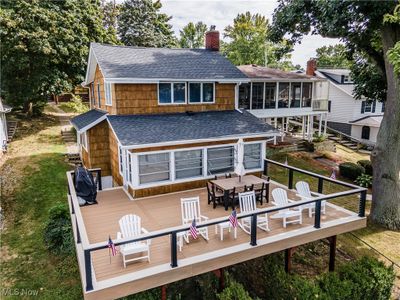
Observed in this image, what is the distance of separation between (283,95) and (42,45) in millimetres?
19221

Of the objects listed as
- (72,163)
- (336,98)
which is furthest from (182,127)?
(336,98)

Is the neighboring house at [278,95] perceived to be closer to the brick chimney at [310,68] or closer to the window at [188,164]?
the brick chimney at [310,68]

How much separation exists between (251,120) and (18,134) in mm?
18790

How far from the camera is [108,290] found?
6.37m

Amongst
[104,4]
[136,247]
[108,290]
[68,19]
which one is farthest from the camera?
[104,4]

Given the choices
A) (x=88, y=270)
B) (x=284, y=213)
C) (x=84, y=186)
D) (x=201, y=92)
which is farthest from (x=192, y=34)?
(x=88, y=270)

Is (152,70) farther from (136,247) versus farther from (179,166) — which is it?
(136,247)

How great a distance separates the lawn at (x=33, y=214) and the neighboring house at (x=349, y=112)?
2901cm

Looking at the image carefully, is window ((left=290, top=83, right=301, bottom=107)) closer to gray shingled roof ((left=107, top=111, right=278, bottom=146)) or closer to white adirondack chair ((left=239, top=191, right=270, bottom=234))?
gray shingled roof ((left=107, top=111, right=278, bottom=146))

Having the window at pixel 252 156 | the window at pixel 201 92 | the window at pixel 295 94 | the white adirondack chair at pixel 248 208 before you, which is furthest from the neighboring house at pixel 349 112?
the white adirondack chair at pixel 248 208

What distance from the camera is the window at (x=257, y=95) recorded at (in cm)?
2388

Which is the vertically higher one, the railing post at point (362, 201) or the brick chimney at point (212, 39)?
the brick chimney at point (212, 39)

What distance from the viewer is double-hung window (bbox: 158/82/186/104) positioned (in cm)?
1455

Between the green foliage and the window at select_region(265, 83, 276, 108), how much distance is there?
859 centimetres
